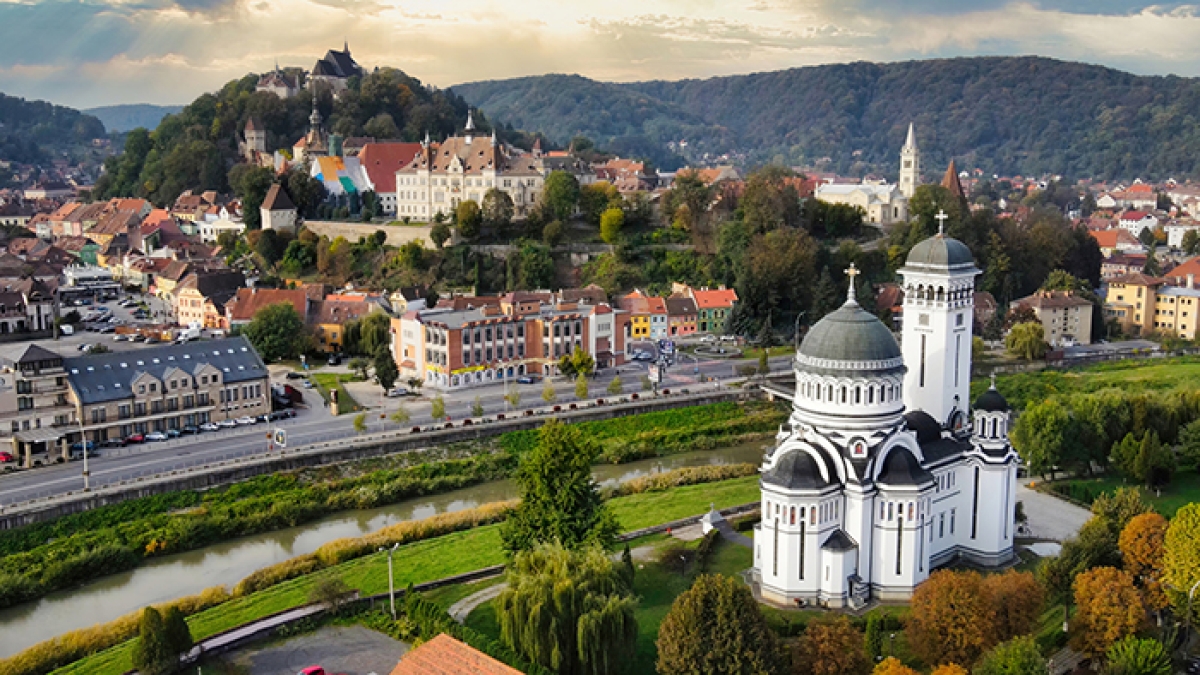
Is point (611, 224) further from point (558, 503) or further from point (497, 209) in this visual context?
point (558, 503)

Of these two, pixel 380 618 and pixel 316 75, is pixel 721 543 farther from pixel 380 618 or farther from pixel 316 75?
pixel 316 75

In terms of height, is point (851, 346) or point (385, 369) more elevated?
point (851, 346)

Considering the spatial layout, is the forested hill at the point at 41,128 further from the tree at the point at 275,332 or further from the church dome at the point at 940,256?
the church dome at the point at 940,256

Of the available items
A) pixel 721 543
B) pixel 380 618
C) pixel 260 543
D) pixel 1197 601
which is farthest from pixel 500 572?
pixel 1197 601

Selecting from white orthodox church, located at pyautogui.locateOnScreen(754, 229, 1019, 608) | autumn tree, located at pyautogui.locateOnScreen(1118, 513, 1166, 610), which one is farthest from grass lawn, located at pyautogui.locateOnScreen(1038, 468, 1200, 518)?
autumn tree, located at pyautogui.locateOnScreen(1118, 513, 1166, 610)

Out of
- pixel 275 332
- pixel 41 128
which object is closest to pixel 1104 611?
pixel 275 332

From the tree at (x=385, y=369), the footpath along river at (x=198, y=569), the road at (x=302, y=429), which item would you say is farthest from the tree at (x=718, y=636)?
the tree at (x=385, y=369)
